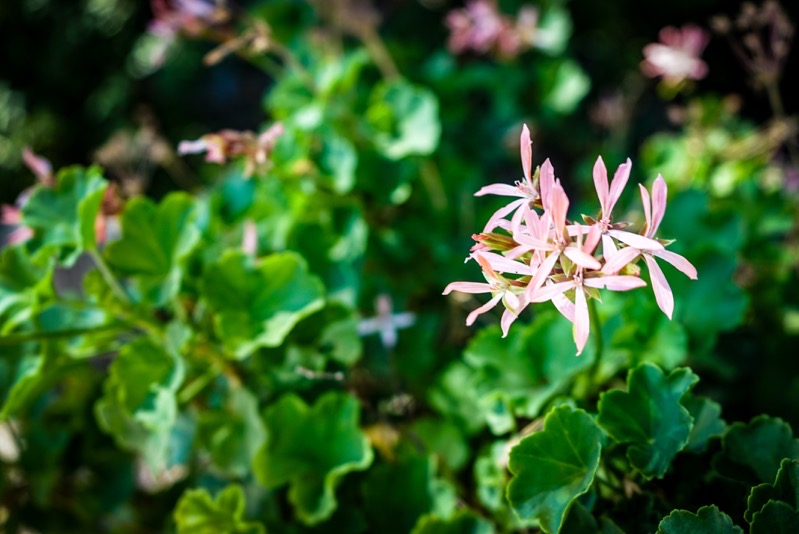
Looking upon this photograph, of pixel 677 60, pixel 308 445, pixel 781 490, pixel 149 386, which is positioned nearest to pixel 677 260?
pixel 781 490

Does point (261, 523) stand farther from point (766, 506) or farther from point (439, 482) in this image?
point (766, 506)

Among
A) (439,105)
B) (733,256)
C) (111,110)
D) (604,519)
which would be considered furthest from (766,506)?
(111,110)

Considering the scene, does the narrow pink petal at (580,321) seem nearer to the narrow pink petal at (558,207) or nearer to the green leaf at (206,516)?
the narrow pink petal at (558,207)

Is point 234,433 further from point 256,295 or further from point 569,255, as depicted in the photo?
point 569,255

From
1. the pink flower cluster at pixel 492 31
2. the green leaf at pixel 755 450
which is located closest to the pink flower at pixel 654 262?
the green leaf at pixel 755 450

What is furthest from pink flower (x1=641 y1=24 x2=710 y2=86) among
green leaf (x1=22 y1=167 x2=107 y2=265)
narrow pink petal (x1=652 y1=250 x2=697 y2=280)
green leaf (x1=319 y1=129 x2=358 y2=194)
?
green leaf (x1=22 y1=167 x2=107 y2=265)

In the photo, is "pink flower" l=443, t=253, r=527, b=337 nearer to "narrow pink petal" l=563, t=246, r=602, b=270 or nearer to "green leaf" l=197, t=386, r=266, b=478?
"narrow pink petal" l=563, t=246, r=602, b=270
